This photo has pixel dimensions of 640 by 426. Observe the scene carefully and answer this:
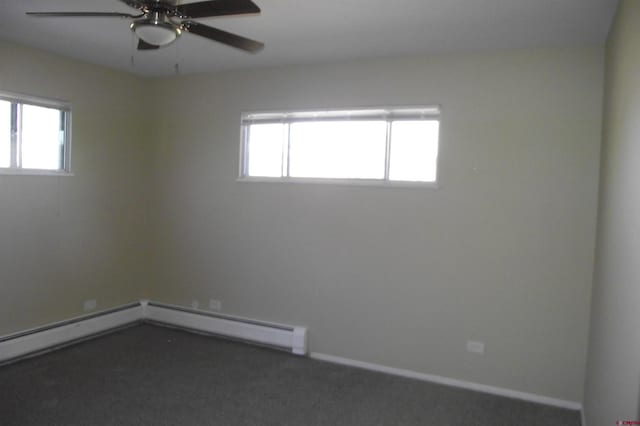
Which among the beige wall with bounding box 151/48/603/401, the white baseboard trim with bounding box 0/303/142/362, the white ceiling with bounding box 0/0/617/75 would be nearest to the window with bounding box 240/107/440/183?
the beige wall with bounding box 151/48/603/401

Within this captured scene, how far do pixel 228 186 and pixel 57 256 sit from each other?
63.8 inches

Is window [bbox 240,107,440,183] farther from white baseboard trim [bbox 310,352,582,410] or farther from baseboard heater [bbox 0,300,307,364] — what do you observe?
white baseboard trim [bbox 310,352,582,410]

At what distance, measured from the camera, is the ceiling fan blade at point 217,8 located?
2057mm

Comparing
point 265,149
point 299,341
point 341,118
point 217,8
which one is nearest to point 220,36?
point 217,8

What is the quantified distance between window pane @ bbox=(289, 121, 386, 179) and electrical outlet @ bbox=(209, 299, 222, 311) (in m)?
1.47

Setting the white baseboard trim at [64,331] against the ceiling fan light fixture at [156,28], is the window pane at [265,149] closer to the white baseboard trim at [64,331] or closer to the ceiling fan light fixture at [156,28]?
the white baseboard trim at [64,331]

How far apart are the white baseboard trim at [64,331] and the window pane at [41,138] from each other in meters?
1.38

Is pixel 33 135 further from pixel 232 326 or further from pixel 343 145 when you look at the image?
pixel 343 145

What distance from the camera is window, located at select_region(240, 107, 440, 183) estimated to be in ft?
12.4

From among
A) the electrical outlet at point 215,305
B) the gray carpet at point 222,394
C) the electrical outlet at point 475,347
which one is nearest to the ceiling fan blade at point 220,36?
the gray carpet at point 222,394

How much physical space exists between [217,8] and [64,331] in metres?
3.32

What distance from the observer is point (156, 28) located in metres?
2.10

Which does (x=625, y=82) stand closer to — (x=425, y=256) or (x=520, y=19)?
(x=520, y=19)

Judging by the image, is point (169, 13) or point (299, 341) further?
point (299, 341)
